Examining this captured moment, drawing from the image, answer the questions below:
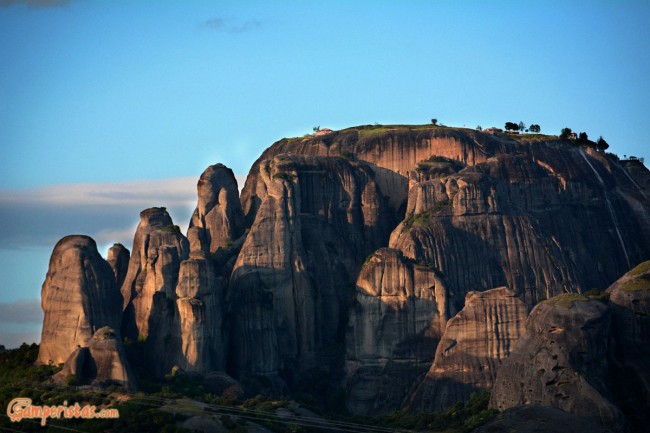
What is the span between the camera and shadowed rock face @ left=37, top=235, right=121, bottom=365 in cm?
12738

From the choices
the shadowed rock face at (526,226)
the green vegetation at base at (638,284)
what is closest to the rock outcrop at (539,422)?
the green vegetation at base at (638,284)

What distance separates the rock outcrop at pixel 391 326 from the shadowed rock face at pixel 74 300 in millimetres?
17114

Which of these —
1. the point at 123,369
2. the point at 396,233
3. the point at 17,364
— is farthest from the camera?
the point at 396,233

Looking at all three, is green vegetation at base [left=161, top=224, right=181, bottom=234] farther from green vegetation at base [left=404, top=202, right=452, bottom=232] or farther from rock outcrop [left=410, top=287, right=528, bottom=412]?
rock outcrop [left=410, top=287, right=528, bottom=412]

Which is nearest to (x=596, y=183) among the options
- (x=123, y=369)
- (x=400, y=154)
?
(x=400, y=154)

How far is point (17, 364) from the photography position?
5103 inches

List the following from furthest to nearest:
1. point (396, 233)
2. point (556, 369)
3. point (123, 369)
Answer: point (396, 233)
point (123, 369)
point (556, 369)

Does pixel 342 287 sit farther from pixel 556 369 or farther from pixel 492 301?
pixel 556 369

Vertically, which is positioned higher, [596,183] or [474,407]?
[596,183]

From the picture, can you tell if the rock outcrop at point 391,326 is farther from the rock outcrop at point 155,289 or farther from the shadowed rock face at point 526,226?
the rock outcrop at point 155,289

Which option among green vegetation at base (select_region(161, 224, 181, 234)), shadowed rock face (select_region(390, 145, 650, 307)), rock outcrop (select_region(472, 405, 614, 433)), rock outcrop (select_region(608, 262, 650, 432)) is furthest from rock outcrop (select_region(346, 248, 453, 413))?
rock outcrop (select_region(472, 405, 614, 433))

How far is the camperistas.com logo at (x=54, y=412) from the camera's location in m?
112

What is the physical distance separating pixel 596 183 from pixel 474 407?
44.6 m

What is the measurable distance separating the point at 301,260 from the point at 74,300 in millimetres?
18577
